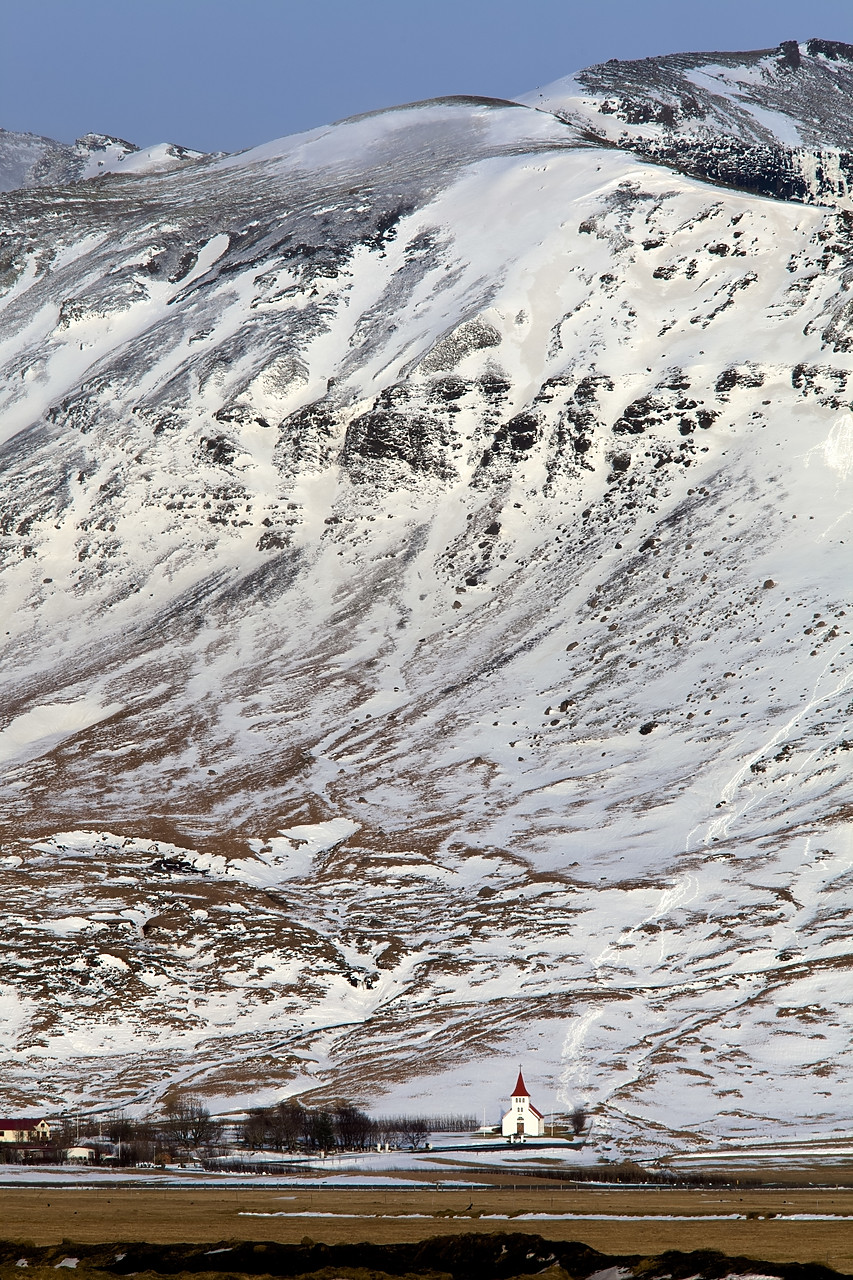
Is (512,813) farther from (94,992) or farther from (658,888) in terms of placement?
(94,992)

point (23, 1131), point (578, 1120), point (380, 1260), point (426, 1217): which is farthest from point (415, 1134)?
point (380, 1260)

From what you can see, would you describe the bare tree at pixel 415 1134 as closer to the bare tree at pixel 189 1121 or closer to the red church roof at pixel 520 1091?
the red church roof at pixel 520 1091

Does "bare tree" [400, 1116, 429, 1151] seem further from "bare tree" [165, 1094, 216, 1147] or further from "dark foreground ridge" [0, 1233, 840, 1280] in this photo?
"dark foreground ridge" [0, 1233, 840, 1280]

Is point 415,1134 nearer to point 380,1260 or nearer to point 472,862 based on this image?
point 380,1260

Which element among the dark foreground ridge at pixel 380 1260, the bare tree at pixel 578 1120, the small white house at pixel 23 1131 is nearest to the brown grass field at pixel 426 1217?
the dark foreground ridge at pixel 380 1260

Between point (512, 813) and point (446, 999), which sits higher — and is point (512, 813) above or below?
above

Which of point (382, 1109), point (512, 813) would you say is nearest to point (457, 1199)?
point (382, 1109)
